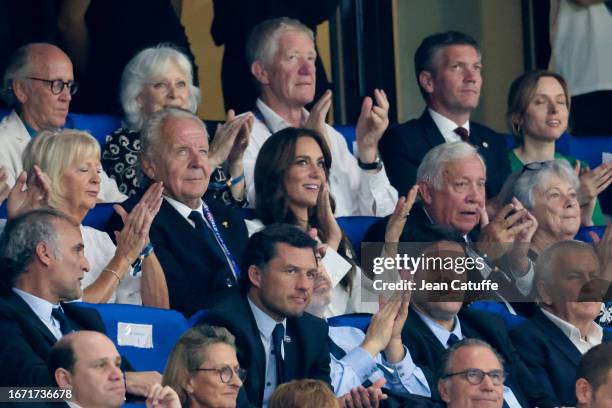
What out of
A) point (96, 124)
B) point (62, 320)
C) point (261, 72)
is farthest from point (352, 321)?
point (261, 72)

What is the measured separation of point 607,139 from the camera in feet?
26.7

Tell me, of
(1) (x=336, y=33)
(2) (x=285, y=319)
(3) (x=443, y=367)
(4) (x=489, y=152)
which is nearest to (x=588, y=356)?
(3) (x=443, y=367)

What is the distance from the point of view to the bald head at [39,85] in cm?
634

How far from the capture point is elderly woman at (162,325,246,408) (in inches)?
190

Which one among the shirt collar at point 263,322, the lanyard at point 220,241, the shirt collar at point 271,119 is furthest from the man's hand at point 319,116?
the shirt collar at point 263,322

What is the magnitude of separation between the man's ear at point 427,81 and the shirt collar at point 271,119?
0.73 metres

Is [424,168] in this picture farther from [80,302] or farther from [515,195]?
[80,302]

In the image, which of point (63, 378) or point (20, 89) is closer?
point (63, 378)

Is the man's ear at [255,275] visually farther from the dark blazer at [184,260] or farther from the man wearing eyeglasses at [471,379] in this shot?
the man wearing eyeglasses at [471,379]

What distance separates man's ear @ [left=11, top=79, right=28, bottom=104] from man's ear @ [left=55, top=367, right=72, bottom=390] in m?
1.99

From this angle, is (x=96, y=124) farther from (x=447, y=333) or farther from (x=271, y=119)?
(x=447, y=333)

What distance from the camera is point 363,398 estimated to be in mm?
5152

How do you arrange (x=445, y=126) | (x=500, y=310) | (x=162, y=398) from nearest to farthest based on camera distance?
(x=162, y=398)
(x=500, y=310)
(x=445, y=126)

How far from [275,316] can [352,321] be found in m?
0.50
